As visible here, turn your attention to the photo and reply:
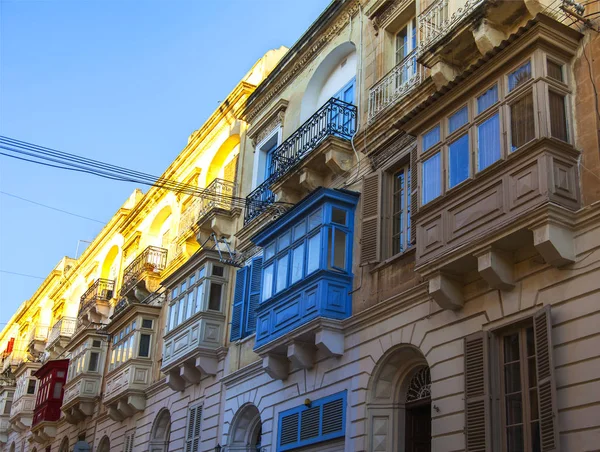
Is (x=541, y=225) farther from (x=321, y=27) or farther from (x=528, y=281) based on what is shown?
(x=321, y=27)

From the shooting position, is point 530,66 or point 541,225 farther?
point 530,66

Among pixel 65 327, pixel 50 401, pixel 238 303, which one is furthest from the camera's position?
pixel 65 327

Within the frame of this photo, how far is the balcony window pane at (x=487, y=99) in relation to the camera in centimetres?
1264

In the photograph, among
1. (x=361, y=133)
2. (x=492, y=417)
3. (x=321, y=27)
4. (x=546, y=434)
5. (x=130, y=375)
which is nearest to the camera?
(x=546, y=434)

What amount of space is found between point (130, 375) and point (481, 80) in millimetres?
16946

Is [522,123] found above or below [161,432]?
above

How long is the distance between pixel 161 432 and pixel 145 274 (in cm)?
583

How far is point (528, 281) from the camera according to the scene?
11766 mm

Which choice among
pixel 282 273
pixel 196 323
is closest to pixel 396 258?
pixel 282 273

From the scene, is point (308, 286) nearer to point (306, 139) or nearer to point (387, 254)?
point (387, 254)

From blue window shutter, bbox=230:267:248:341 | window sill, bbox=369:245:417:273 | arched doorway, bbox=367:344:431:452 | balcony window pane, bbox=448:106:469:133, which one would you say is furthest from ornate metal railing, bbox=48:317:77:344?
balcony window pane, bbox=448:106:469:133

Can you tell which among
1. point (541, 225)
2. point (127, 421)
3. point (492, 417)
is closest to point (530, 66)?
point (541, 225)

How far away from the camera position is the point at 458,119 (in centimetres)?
1331

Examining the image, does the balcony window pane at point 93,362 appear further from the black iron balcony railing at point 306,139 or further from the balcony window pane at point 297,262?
the balcony window pane at point 297,262
